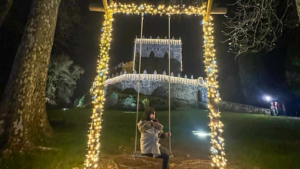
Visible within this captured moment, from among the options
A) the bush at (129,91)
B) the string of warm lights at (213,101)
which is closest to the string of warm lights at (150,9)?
the string of warm lights at (213,101)

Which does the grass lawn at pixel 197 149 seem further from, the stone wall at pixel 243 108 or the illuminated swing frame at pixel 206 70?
the stone wall at pixel 243 108

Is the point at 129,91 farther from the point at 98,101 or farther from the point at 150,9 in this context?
the point at 98,101

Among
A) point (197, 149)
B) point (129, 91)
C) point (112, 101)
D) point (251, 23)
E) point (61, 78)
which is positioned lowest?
point (197, 149)

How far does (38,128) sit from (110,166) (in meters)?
2.56

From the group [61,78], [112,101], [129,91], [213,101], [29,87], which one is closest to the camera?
[213,101]

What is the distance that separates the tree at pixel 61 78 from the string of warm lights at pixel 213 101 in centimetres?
1124

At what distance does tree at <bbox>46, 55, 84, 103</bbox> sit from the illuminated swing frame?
32.1 feet

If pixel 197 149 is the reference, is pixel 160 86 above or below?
above

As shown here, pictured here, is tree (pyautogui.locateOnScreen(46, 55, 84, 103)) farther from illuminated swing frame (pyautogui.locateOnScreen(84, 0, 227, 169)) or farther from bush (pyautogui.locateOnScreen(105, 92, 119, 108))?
illuminated swing frame (pyautogui.locateOnScreen(84, 0, 227, 169))

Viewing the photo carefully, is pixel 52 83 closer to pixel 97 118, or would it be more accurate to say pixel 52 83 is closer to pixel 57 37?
pixel 57 37

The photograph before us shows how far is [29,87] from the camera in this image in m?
4.32

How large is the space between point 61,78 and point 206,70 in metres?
15.0

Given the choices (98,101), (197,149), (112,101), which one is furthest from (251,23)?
(112,101)

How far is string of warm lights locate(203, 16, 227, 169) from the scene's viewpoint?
3.22 meters
